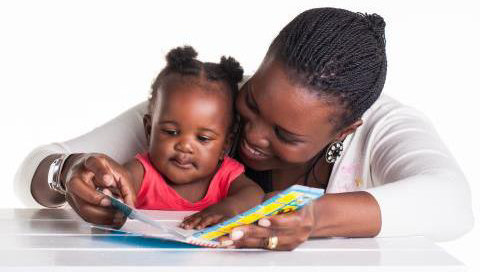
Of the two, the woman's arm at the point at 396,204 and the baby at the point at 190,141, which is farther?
the baby at the point at 190,141

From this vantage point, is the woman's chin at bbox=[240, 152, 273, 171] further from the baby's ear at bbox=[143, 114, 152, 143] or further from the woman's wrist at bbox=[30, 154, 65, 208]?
the woman's wrist at bbox=[30, 154, 65, 208]

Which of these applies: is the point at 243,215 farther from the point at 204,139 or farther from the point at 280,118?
the point at 204,139

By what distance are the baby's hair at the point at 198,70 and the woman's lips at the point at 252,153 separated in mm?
163

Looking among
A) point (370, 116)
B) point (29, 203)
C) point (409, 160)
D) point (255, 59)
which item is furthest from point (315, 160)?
point (255, 59)

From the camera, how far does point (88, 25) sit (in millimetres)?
4383

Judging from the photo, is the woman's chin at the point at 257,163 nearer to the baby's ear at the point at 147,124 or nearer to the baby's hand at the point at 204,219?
the baby's ear at the point at 147,124

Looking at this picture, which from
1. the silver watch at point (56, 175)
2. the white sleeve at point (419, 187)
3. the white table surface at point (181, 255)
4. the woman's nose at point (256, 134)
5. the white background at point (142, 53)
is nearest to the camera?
the white table surface at point (181, 255)

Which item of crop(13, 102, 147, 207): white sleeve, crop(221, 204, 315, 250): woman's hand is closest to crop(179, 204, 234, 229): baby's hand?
crop(221, 204, 315, 250): woman's hand

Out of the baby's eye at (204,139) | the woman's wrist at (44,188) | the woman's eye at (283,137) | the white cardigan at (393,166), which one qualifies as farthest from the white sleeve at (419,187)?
the woman's wrist at (44,188)

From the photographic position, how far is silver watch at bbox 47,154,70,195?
1.85 m

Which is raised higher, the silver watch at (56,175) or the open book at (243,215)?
the open book at (243,215)

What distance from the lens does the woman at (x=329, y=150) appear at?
63.7 inches

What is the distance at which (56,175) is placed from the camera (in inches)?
73.7

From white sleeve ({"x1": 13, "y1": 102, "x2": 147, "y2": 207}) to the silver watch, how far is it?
135 mm
